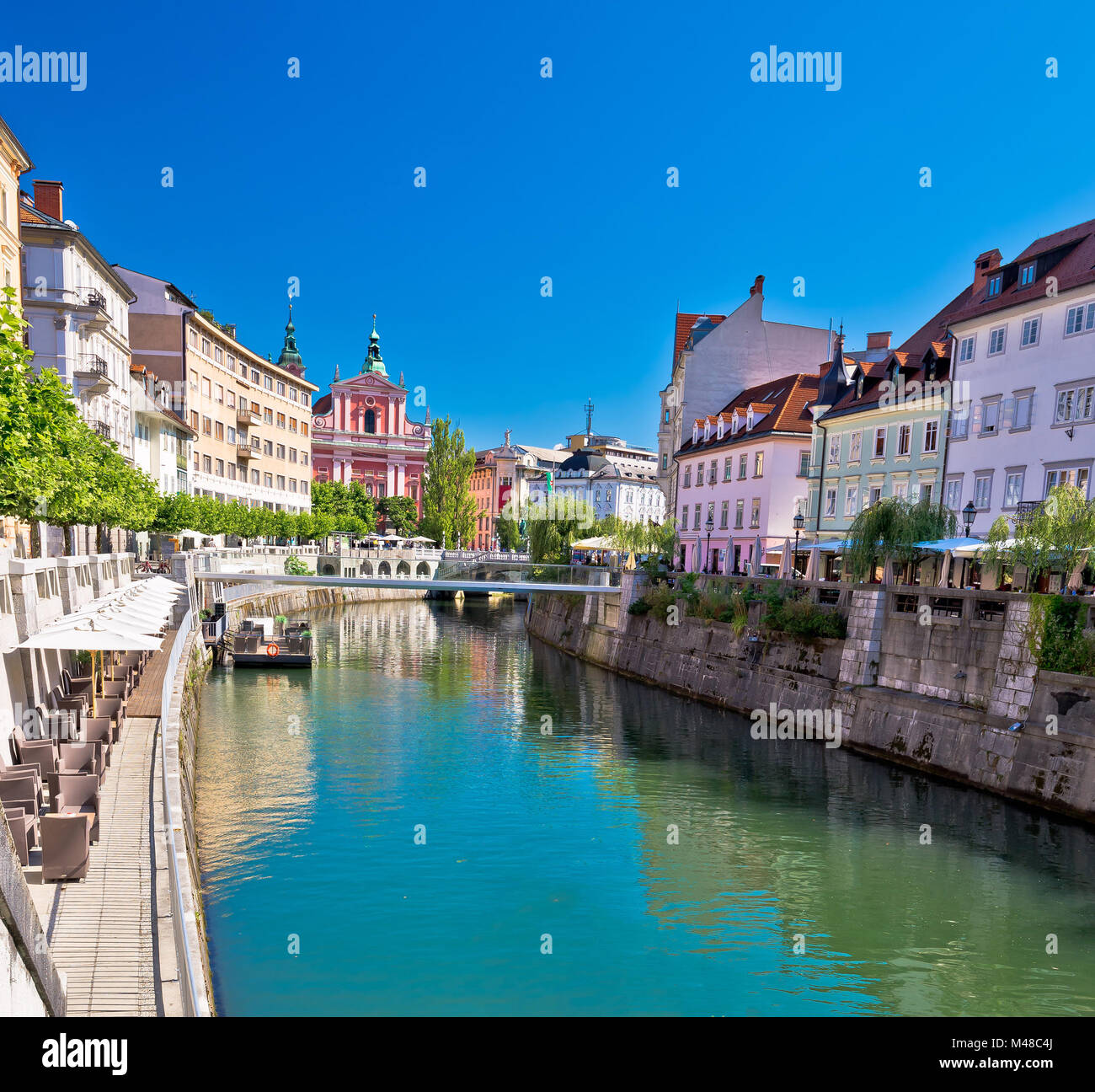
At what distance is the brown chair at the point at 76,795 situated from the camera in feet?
38.2

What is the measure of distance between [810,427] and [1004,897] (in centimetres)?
3282

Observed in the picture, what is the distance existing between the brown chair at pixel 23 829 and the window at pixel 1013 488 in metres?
31.1

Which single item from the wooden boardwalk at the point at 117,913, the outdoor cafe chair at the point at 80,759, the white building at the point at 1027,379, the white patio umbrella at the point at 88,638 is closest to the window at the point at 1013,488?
the white building at the point at 1027,379

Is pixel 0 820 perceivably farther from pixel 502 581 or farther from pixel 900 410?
pixel 900 410

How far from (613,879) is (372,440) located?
97273 mm

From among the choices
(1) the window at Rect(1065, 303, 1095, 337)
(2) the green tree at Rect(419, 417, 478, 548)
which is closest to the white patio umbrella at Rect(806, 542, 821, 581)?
(1) the window at Rect(1065, 303, 1095, 337)

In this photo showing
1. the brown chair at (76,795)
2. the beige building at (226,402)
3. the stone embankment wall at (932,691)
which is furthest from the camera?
the beige building at (226,402)

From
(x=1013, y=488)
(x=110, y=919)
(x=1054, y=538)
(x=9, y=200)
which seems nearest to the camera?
(x=110, y=919)

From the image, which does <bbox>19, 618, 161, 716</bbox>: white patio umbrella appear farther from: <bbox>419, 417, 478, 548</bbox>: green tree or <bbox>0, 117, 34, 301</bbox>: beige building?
<bbox>419, 417, 478, 548</bbox>: green tree

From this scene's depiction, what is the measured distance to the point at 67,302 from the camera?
38281 mm

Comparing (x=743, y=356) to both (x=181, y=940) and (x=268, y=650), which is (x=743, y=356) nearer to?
(x=268, y=650)

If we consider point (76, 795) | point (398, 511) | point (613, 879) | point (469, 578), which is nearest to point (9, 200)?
point (469, 578)

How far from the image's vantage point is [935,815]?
20.0 meters

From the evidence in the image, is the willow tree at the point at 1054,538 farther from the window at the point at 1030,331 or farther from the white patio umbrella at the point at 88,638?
the white patio umbrella at the point at 88,638
